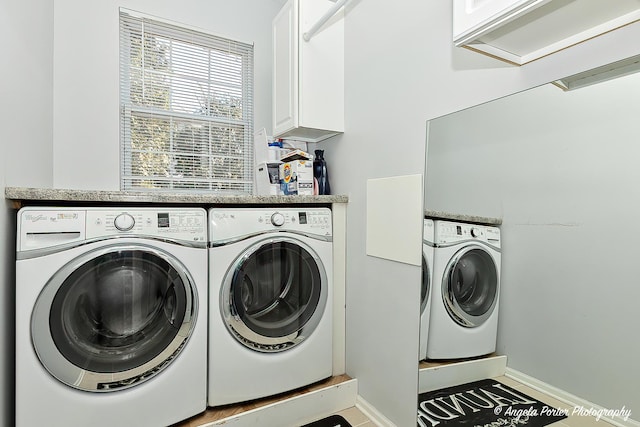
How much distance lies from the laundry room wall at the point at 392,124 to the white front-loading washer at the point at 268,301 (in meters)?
0.20

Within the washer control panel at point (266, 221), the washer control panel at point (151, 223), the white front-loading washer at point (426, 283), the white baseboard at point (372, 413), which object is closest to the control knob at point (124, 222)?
the washer control panel at point (151, 223)

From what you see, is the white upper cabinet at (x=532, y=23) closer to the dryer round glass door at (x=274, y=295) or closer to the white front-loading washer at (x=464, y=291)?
the white front-loading washer at (x=464, y=291)

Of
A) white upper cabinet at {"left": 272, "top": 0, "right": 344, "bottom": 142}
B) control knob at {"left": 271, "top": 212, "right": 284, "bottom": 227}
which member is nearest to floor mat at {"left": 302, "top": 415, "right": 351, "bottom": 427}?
control knob at {"left": 271, "top": 212, "right": 284, "bottom": 227}

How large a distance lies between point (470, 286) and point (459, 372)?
35 centimetres

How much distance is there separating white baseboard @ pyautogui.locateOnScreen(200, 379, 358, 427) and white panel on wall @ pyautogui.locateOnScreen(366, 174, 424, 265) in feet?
2.54

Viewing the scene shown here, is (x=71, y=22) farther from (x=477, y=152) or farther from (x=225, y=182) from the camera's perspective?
(x=477, y=152)

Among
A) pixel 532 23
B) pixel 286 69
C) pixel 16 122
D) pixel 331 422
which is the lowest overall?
pixel 331 422

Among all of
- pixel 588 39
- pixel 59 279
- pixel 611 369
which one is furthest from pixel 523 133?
pixel 59 279

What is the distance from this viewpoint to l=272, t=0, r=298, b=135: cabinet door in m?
1.92

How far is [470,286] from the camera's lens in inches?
52.5

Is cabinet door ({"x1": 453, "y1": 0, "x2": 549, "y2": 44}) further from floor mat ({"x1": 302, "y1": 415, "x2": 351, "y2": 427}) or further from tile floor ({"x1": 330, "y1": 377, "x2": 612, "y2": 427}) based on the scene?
floor mat ({"x1": 302, "y1": 415, "x2": 351, "y2": 427})

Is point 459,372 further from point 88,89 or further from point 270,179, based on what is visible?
point 88,89

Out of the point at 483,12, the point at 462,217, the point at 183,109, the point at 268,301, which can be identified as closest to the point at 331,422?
the point at 268,301

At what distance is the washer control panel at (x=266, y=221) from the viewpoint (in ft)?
5.16
